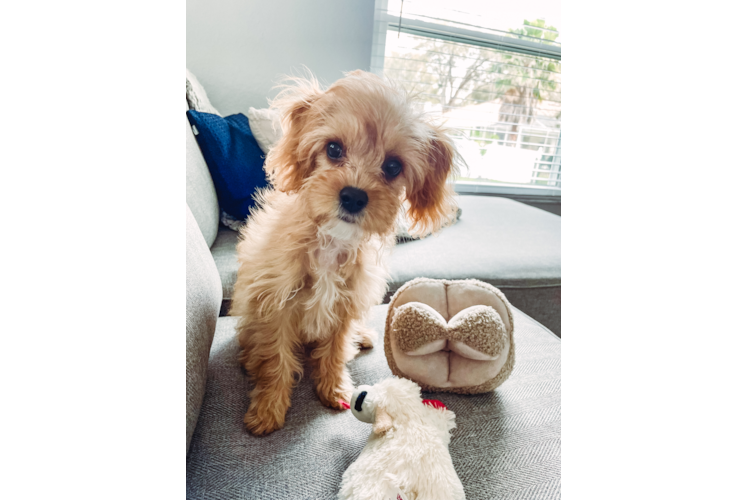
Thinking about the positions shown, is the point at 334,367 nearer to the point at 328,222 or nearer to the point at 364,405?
the point at 364,405

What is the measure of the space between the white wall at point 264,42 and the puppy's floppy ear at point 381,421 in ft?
7.29

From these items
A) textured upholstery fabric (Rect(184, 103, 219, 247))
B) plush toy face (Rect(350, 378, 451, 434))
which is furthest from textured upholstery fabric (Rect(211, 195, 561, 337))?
plush toy face (Rect(350, 378, 451, 434))

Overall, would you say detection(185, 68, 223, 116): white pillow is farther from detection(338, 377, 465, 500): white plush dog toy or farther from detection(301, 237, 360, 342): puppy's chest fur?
detection(338, 377, 465, 500): white plush dog toy

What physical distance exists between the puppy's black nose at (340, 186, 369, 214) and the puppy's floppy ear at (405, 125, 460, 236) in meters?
0.21

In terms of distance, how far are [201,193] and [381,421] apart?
1.17 metres

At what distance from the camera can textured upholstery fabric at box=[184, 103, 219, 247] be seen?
1.42 meters

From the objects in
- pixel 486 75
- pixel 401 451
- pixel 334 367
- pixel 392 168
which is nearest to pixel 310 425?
pixel 334 367

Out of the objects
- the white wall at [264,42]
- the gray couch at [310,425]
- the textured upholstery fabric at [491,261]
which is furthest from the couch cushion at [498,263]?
the white wall at [264,42]

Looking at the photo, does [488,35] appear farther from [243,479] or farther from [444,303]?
[243,479]

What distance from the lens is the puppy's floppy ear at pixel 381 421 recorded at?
0.78m

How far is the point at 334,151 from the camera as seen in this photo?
0.97m
